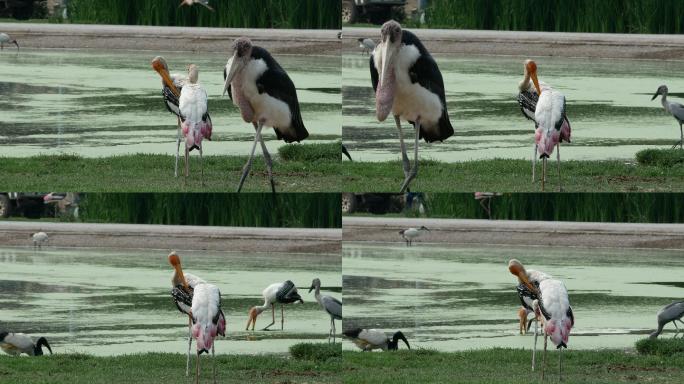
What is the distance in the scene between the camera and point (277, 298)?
1733cm

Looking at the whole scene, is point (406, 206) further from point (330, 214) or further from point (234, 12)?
point (234, 12)

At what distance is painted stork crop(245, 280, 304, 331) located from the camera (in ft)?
56.6

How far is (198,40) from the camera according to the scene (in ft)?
57.1

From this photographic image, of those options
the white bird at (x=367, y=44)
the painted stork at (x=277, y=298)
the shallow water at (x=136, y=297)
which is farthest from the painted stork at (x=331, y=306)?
the white bird at (x=367, y=44)

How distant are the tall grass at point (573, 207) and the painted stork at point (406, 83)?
5.91 ft

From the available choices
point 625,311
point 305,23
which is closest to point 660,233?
point 625,311

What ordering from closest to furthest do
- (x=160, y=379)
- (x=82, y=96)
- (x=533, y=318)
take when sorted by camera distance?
(x=160, y=379) < (x=533, y=318) < (x=82, y=96)

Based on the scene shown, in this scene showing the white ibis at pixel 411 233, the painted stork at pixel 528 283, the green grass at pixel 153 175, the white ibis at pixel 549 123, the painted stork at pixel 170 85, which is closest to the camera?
the white ibis at pixel 549 123

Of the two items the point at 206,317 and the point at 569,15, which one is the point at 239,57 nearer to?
the point at 206,317

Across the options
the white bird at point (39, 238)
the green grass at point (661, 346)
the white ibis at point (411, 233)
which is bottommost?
the green grass at point (661, 346)

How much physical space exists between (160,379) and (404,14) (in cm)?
362

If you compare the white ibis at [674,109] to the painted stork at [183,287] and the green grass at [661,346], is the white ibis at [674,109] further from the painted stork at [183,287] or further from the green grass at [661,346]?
the painted stork at [183,287]

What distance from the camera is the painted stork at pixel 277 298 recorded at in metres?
17.3

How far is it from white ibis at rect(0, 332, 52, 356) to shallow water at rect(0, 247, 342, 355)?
7.9 inches
